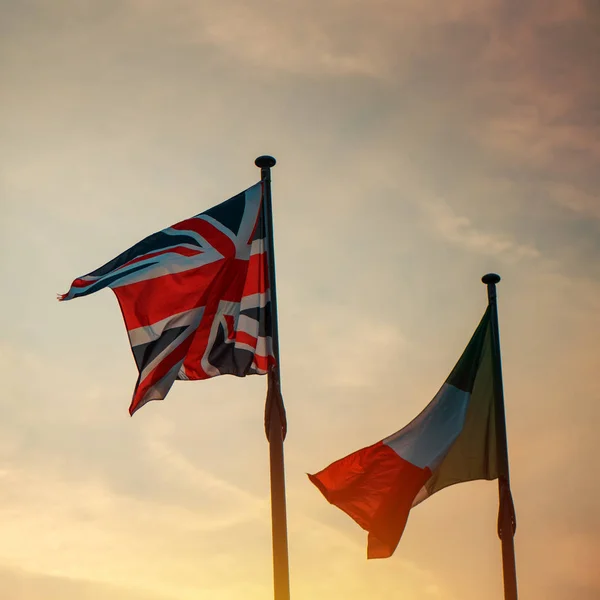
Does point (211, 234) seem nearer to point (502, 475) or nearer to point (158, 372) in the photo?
point (158, 372)

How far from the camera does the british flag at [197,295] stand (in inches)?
687

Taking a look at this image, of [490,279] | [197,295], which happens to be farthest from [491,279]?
[197,295]

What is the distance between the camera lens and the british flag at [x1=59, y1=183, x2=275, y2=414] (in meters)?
17.4

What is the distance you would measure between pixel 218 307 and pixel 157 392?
6.46 feet

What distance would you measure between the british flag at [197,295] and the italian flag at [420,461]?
3.93m

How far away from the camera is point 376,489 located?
2028cm

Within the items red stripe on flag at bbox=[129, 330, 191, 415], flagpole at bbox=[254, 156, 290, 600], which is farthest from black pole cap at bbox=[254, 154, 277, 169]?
red stripe on flag at bbox=[129, 330, 191, 415]

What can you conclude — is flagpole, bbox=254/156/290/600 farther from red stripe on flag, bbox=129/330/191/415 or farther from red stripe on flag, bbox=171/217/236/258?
red stripe on flag, bbox=129/330/191/415

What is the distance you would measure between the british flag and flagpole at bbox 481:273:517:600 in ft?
18.6

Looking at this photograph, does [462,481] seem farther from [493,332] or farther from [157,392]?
[157,392]

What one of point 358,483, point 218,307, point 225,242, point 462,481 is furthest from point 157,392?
point 462,481

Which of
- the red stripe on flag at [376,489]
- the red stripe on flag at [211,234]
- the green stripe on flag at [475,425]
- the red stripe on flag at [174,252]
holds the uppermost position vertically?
the red stripe on flag at [211,234]

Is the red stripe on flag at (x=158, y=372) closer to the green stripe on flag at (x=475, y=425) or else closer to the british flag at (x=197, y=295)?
the british flag at (x=197, y=295)

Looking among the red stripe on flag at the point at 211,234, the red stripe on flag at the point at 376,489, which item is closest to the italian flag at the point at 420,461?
the red stripe on flag at the point at 376,489
